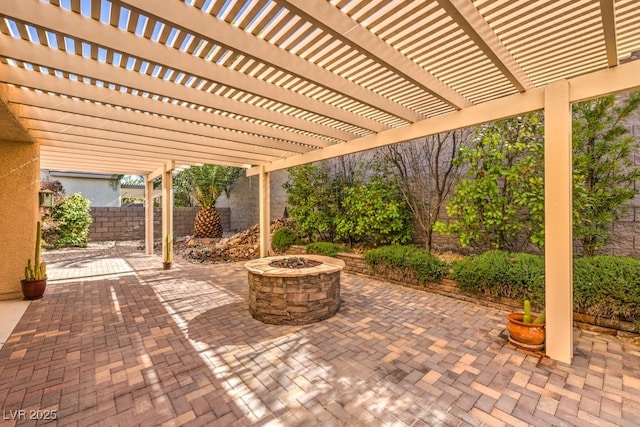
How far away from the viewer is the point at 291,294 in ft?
13.5

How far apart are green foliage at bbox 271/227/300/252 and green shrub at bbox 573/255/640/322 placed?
7169 millimetres

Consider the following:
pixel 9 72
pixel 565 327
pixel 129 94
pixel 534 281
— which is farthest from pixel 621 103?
pixel 9 72

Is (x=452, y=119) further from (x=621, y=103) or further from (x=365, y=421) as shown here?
(x=365, y=421)

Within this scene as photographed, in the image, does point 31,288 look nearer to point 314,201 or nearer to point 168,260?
point 168,260

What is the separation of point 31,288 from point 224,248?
6010mm

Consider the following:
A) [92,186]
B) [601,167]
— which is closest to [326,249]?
[601,167]

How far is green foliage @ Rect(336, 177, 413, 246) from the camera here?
7227mm

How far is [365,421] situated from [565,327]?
2.54 metres

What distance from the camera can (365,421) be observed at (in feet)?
7.32

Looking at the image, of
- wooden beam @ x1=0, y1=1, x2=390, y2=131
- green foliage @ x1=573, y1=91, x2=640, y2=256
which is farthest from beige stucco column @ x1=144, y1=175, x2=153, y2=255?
green foliage @ x1=573, y1=91, x2=640, y2=256

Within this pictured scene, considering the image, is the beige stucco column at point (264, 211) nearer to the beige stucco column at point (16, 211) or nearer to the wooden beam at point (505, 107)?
the wooden beam at point (505, 107)

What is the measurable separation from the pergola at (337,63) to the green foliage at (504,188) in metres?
1.82

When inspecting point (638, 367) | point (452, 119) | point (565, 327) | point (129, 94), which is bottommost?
point (638, 367)

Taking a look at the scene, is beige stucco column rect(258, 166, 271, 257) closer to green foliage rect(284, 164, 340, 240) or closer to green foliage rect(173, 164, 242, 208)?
green foliage rect(284, 164, 340, 240)
